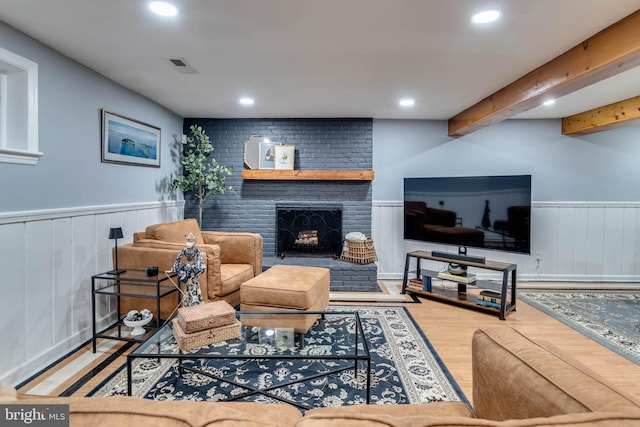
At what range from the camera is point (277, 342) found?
1.89 m

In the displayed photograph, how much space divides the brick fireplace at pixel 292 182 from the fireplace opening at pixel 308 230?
0.05 meters

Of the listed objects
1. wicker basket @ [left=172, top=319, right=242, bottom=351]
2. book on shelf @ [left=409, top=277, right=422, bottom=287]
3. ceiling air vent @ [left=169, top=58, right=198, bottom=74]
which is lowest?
book on shelf @ [left=409, top=277, right=422, bottom=287]

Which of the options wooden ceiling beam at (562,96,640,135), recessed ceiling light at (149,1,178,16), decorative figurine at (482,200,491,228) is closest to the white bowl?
recessed ceiling light at (149,1,178,16)

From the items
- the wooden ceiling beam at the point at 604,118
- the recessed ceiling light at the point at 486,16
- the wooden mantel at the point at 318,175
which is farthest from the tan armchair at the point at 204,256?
the wooden ceiling beam at the point at 604,118

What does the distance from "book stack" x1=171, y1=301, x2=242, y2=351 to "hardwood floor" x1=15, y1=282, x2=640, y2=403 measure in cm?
82

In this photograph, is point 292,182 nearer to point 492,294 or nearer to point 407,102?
point 407,102

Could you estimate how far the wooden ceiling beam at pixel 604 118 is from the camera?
142 inches

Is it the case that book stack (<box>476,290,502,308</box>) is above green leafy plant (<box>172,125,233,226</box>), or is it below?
below

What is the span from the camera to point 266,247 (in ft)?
15.3

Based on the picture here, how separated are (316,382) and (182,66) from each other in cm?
250

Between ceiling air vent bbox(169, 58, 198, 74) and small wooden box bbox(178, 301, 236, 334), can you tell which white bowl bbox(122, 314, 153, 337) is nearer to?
small wooden box bbox(178, 301, 236, 334)

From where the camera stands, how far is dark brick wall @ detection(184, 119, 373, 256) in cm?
458

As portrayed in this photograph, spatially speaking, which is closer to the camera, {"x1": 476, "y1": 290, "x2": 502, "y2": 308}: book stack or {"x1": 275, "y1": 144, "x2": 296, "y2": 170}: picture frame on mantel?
{"x1": 476, "y1": 290, "x2": 502, "y2": 308}: book stack

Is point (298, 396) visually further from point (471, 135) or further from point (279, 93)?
point (471, 135)
